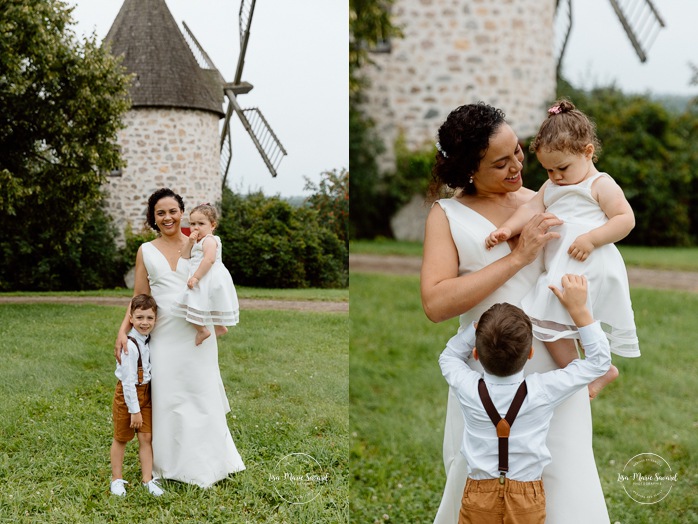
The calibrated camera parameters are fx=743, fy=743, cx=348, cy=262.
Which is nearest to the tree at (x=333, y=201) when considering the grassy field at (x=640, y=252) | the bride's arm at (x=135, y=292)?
the bride's arm at (x=135, y=292)

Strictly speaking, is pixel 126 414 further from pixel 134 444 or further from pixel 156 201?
pixel 156 201

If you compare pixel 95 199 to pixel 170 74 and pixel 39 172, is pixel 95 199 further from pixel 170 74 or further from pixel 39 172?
Answer: pixel 170 74

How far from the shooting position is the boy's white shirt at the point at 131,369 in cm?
326

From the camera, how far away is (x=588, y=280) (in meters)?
2.19

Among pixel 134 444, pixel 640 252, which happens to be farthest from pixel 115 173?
pixel 640 252

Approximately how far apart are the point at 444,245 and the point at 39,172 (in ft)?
6.80

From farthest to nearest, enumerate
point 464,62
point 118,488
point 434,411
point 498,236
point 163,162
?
point 464,62, point 434,411, point 163,162, point 118,488, point 498,236

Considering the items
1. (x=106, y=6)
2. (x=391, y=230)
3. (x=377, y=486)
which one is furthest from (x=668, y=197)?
(x=106, y=6)

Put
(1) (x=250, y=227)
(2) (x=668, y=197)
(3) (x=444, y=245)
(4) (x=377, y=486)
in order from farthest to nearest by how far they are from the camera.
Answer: (2) (x=668, y=197) → (4) (x=377, y=486) → (1) (x=250, y=227) → (3) (x=444, y=245)

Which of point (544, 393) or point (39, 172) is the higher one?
point (39, 172)

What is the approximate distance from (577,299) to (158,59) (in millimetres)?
2496

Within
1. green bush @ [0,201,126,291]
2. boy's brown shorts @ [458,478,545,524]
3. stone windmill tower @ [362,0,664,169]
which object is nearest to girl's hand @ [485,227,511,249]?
boy's brown shorts @ [458,478,545,524]

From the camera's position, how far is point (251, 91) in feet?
12.9

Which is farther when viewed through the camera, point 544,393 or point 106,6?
point 106,6
